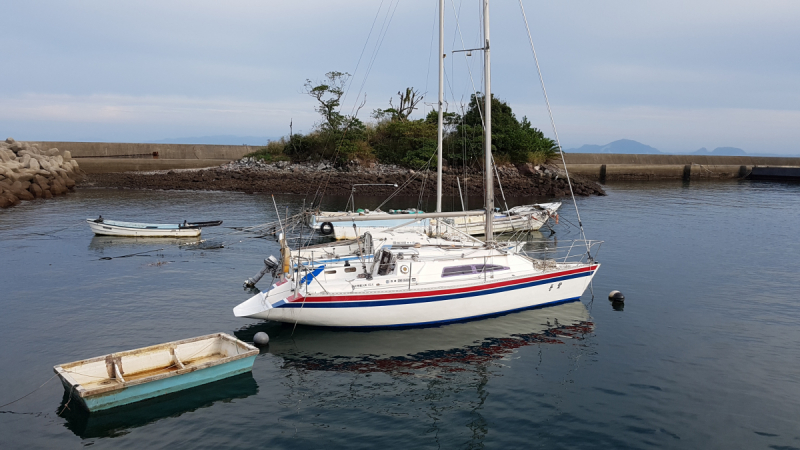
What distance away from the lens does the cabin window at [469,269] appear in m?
19.2

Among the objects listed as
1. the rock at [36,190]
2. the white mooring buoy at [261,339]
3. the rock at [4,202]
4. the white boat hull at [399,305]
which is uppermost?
the rock at [36,190]

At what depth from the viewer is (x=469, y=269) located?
19.5m

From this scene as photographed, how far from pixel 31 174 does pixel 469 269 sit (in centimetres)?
5159

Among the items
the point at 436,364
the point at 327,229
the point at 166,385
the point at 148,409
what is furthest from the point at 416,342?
the point at 327,229

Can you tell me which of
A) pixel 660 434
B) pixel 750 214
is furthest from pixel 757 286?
pixel 750 214

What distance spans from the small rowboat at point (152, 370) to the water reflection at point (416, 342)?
73.1 inches

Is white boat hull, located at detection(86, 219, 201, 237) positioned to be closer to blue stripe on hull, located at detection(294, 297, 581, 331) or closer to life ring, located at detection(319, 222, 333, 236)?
life ring, located at detection(319, 222, 333, 236)

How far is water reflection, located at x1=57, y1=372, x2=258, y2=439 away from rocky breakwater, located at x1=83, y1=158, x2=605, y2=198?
1644 inches

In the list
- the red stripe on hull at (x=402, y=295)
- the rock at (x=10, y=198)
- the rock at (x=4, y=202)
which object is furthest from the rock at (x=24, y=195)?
the red stripe on hull at (x=402, y=295)

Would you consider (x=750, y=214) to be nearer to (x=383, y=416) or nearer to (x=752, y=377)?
(x=752, y=377)

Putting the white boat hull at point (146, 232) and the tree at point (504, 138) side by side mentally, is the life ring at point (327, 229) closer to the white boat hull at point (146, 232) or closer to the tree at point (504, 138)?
the white boat hull at point (146, 232)

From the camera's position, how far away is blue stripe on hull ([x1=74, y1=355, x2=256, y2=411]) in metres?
13.0

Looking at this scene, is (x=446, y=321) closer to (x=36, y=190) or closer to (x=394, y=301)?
(x=394, y=301)

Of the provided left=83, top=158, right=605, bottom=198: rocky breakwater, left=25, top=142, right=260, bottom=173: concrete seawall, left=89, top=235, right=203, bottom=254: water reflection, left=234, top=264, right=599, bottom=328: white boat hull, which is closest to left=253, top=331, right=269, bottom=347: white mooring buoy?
left=234, top=264, right=599, bottom=328: white boat hull
